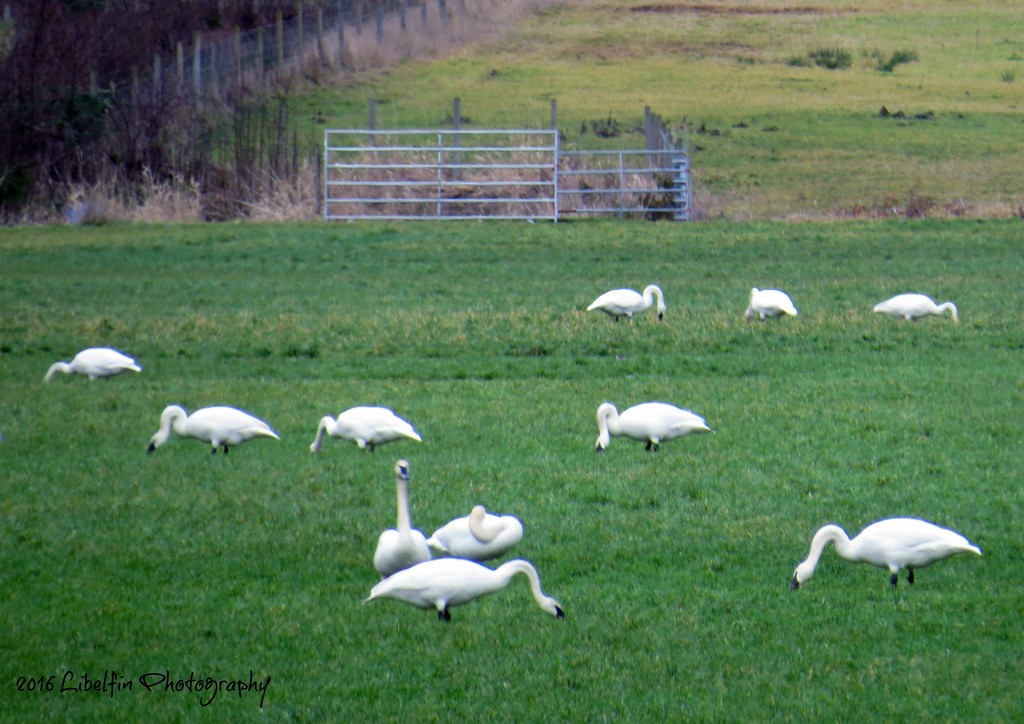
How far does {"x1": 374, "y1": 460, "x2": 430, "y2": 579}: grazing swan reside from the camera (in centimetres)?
592

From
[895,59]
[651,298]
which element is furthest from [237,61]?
[651,298]

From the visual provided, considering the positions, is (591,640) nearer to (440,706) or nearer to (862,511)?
(440,706)

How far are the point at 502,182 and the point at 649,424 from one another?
19.6 meters

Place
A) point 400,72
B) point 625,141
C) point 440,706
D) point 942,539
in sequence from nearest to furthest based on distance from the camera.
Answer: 1. point 440,706
2. point 942,539
3. point 625,141
4. point 400,72

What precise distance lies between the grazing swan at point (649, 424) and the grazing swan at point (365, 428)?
1.21 meters

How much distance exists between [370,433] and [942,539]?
4045 mm

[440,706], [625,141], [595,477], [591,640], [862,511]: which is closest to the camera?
[440,706]

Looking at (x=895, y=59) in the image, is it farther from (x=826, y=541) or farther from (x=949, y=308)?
(x=826, y=541)

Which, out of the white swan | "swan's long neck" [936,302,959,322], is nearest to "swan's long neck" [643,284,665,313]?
the white swan

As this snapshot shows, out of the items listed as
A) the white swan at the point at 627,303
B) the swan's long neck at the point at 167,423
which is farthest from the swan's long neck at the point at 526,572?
the white swan at the point at 627,303

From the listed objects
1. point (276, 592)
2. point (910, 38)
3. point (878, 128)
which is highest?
point (910, 38)

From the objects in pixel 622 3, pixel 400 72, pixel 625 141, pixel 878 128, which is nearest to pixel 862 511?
pixel 625 141

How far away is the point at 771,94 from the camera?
41.1 meters

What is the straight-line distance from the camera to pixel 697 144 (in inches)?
1352
